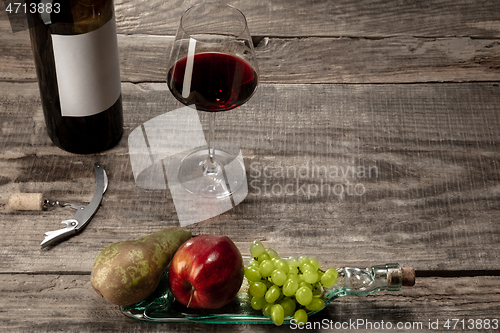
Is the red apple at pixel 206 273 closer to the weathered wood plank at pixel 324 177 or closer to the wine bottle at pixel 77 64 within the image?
the weathered wood plank at pixel 324 177

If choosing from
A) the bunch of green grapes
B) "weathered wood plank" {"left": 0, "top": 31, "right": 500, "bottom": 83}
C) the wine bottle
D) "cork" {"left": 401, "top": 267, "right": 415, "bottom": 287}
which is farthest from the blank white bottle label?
"cork" {"left": 401, "top": 267, "right": 415, "bottom": 287}

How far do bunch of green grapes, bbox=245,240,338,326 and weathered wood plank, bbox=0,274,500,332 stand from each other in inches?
1.7

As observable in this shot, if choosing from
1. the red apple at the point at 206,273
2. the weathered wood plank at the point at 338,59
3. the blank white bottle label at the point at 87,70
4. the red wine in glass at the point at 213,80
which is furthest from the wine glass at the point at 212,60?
the weathered wood plank at the point at 338,59

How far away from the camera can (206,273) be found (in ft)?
2.46

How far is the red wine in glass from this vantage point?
0.87m

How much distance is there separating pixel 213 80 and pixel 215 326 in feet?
1.21

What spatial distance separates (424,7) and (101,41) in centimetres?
91

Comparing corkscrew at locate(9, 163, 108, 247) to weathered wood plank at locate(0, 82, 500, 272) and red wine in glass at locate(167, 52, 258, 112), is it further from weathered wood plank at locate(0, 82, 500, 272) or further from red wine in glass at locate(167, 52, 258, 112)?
red wine in glass at locate(167, 52, 258, 112)

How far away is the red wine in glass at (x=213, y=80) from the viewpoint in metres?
0.87

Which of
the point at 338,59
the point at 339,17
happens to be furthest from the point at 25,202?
the point at 339,17

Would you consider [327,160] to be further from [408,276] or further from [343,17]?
[343,17]

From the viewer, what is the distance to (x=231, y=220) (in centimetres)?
96

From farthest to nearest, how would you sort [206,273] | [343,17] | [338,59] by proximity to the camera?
[343,17] < [338,59] < [206,273]

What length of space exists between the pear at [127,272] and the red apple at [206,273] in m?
→ 0.03
